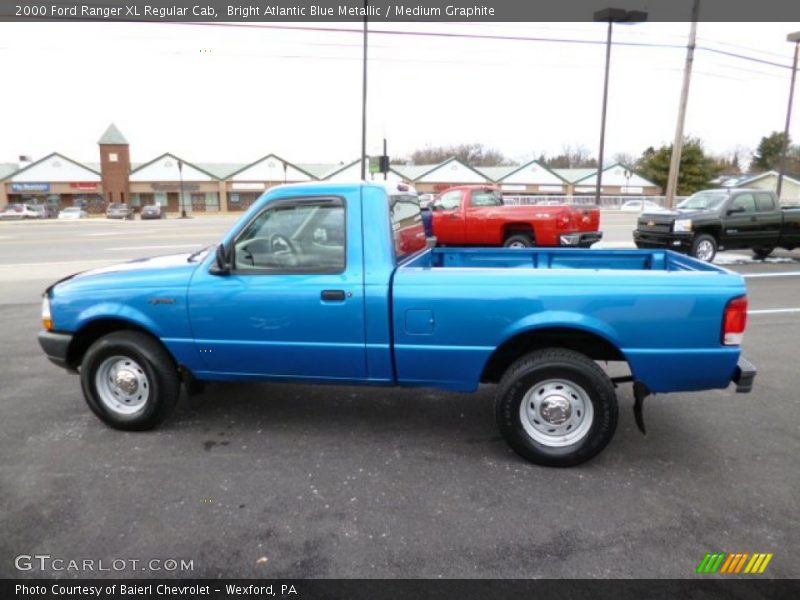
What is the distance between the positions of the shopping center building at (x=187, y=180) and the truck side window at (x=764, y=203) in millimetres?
43964

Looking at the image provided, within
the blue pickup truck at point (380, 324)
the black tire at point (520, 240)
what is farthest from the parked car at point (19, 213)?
the blue pickup truck at point (380, 324)

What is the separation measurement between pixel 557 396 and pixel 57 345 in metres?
3.66

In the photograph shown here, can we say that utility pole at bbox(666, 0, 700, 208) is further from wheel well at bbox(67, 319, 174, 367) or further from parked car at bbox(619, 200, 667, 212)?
parked car at bbox(619, 200, 667, 212)

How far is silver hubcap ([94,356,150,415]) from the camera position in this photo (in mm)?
4039

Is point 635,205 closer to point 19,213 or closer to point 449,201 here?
point 449,201

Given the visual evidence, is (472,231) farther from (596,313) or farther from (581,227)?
(596,313)

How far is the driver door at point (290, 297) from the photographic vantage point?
11.8ft

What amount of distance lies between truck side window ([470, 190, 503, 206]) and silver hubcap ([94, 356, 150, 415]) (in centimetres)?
1034

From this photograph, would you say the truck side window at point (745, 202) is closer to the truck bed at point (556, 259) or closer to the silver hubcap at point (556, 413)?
the truck bed at point (556, 259)

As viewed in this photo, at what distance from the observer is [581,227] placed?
492 inches

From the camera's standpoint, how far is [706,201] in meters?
13.6

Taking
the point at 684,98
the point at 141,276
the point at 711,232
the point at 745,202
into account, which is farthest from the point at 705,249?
the point at 141,276

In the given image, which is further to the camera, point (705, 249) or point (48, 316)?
point (705, 249)
